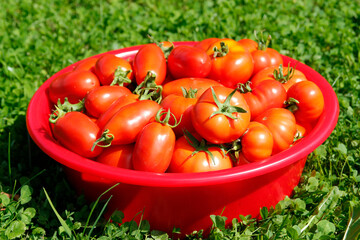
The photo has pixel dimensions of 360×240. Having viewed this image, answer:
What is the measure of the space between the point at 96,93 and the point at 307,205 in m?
1.18

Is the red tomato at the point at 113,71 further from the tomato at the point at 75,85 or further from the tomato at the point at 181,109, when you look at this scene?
the tomato at the point at 181,109

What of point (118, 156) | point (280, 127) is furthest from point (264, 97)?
point (118, 156)

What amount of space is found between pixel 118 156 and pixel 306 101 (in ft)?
3.04

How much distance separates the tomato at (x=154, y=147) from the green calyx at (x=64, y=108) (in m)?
0.42

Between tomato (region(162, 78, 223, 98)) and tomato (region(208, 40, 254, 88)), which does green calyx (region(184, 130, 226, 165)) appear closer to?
tomato (region(162, 78, 223, 98))

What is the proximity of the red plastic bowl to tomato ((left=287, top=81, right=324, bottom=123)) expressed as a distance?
0.05 metres

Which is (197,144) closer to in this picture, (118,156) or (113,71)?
(118,156)

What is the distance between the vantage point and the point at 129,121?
6.48 ft

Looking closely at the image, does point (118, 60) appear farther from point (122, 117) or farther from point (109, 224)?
point (109, 224)

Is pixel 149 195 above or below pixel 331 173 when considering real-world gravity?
above

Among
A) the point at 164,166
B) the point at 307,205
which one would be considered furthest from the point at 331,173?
the point at 164,166

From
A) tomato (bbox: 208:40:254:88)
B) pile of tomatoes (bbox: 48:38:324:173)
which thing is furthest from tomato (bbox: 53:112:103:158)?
tomato (bbox: 208:40:254:88)

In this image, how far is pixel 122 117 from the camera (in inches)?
78.0

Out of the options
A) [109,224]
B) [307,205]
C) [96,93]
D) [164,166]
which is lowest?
[307,205]
